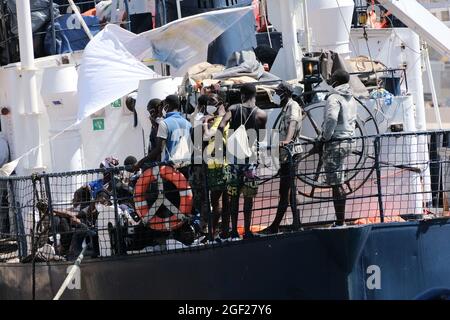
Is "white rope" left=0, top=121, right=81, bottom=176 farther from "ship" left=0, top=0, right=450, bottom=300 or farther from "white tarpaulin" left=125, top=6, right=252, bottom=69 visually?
"white tarpaulin" left=125, top=6, right=252, bottom=69

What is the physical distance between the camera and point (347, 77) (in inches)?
398

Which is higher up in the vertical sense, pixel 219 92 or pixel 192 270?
pixel 219 92

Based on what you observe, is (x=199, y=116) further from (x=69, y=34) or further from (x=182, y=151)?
(x=69, y=34)

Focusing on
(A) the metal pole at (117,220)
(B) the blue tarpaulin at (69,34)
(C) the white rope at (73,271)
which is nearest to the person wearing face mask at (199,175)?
(A) the metal pole at (117,220)

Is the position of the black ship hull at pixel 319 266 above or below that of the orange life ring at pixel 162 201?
below

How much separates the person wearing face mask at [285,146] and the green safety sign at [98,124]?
3.32 meters

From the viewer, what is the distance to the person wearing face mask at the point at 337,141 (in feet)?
31.7

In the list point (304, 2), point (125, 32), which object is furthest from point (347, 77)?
point (125, 32)

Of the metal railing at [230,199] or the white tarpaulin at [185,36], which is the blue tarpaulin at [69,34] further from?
the metal railing at [230,199]

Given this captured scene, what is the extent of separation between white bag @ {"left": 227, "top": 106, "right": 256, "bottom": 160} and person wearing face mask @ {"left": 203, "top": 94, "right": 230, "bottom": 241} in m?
0.08

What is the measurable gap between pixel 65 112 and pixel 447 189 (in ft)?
15.2
